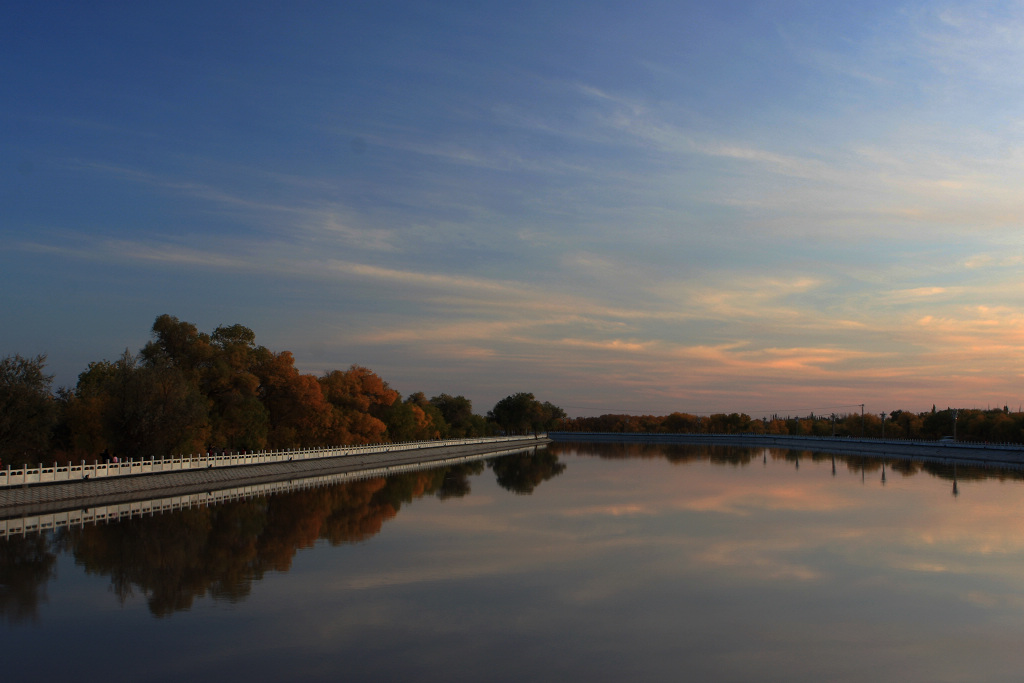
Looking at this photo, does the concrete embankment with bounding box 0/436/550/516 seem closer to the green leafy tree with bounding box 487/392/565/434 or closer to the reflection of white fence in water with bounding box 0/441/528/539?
the reflection of white fence in water with bounding box 0/441/528/539

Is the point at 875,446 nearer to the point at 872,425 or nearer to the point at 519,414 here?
Result: the point at 872,425

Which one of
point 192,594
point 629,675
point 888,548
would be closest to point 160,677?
point 192,594

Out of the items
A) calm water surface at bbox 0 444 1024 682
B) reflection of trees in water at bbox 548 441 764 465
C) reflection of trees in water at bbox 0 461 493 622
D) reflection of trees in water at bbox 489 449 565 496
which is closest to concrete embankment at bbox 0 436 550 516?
reflection of trees in water at bbox 0 461 493 622

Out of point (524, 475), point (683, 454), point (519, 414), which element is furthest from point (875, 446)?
point (519, 414)

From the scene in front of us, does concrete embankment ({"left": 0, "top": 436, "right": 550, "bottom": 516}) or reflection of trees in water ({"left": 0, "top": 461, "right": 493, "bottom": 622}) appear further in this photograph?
concrete embankment ({"left": 0, "top": 436, "right": 550, "bottom": 516})

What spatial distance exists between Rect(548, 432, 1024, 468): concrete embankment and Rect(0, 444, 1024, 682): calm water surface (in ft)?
150

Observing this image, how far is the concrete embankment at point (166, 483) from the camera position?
99.3 ft

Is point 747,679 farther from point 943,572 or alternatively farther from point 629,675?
point 943,572

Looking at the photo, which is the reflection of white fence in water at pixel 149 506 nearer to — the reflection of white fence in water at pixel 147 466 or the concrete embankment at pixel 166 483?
the concrete embankment at pixel 166 483

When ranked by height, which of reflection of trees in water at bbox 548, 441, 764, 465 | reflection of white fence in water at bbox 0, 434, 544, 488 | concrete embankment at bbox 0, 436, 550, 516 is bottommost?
reflection of trees in water at bbox 548, 441, 764, 465

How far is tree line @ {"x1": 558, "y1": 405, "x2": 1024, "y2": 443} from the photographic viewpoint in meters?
98.3

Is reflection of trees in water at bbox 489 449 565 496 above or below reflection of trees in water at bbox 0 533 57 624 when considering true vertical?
below

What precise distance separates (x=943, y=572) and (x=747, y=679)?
11.3 m

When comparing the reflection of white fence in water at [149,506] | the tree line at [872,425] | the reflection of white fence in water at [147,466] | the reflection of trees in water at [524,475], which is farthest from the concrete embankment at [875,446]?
the reflection of white fence in water at [149,506]
